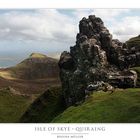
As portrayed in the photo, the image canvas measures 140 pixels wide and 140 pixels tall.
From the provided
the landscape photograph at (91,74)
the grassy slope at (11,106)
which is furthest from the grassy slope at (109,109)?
the grassy slope at (11,106)

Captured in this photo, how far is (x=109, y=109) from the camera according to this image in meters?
66.8

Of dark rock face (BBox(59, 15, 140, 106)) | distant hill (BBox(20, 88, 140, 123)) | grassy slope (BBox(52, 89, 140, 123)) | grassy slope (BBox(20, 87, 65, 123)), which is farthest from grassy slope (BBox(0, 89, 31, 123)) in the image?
grassy slope (BBox(52, 89, 140, 123))

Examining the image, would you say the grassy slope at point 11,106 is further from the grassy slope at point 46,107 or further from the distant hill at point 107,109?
the distant hill at point 107,109

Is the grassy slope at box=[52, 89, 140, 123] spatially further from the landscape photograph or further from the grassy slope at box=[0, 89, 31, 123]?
the grassy slope at box=[0, 89, 31, 123]

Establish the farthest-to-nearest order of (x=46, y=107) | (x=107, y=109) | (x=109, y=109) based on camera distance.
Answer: (x=46, y=107), (x=107, y=109), (x=109, y=109)

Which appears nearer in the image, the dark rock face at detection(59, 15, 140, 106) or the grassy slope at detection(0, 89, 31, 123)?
the dark rock face at detection(59, 15, 140, 106)

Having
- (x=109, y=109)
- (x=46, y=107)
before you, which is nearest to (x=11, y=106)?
(x=46, y=107)

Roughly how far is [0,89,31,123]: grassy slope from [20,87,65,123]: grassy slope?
19.4 meters

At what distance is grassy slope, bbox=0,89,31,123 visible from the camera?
161250mm

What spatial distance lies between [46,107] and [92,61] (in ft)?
113

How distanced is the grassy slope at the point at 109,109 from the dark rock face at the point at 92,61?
1582 centimetres

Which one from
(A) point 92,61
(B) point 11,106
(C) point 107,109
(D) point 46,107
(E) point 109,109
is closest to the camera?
(E) point 109,109

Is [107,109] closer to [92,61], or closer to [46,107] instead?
[92,61]
